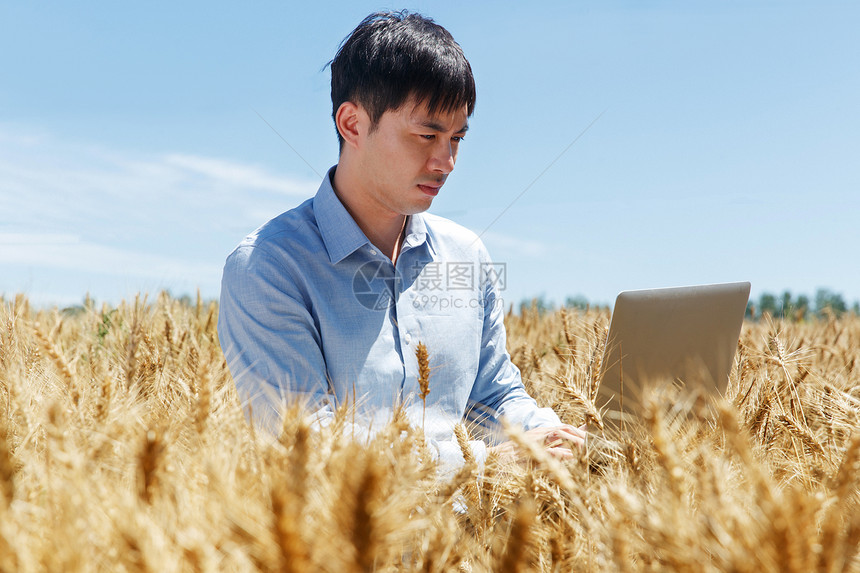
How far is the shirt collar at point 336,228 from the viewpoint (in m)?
1.88

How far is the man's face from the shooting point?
1839mm

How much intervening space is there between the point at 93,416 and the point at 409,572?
2.22ft

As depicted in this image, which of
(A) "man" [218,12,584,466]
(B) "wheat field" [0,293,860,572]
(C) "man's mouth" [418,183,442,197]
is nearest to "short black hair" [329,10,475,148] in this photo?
(A) "man" [218,12,584,466]

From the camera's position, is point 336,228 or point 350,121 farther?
point 350,121

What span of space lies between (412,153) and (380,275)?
0.40m

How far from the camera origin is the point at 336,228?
192cm

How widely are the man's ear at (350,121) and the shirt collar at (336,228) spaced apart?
18 centimetres

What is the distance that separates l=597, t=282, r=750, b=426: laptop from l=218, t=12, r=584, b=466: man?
23cm

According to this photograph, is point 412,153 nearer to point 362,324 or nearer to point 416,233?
point 416,233

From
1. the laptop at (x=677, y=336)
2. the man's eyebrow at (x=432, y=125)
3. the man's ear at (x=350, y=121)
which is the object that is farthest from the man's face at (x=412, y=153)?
the laptop at (x=677, y=336)

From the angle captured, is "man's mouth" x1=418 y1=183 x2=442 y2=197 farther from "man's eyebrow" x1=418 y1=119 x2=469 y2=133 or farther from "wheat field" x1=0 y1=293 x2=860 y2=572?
"wheat field" x1=0 y1=293 x2=860 y2=572

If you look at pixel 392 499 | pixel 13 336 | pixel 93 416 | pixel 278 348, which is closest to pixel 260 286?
pixel 278 348

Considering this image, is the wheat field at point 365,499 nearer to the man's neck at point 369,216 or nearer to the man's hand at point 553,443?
the man's hand at point 553,443

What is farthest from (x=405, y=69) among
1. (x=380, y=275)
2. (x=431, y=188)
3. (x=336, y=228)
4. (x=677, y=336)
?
(x=677, y=336)
